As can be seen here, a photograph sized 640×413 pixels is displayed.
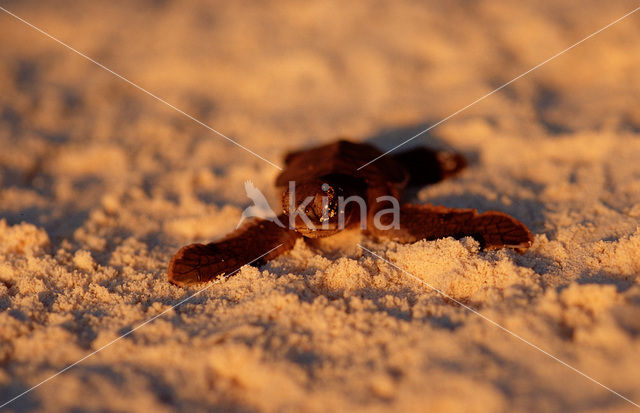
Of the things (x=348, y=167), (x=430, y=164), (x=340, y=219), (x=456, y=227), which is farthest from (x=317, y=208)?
(x=430, y=164)

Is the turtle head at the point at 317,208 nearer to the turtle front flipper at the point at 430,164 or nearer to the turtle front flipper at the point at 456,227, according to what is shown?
the turtle front flipper at the point at 456,227

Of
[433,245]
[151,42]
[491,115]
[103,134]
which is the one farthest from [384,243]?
[151,42]

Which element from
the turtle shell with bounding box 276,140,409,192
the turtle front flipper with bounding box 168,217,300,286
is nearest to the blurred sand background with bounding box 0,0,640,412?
the turtle front flipper with bounding box 168,217,300,286

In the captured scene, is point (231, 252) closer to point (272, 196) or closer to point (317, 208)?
point (317, 208)

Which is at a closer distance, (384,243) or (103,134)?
(384,243)

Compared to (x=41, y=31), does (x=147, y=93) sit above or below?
below

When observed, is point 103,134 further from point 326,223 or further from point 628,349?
point 628,349

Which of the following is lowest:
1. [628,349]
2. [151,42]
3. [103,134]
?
[628,349]
